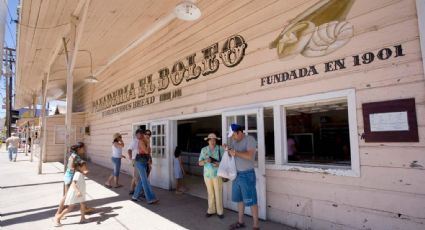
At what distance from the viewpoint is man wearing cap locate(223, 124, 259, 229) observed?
372 centimetres

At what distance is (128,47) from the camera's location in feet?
29.2

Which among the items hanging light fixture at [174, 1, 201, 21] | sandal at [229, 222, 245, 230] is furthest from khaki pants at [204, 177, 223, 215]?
hanging light fixture at [174, 1, 201, 21]

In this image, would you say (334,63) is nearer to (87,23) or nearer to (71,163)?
(71,163)

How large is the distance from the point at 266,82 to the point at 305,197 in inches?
70.2

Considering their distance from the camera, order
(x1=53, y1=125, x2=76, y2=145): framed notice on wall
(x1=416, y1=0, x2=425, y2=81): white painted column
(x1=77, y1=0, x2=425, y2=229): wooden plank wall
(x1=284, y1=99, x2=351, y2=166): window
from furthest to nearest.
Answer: (x1=53, y1=125, x2=76, y2=145): framed notice on wall < (x1=284, y1=99, x2=351, y2=166): window < (x1=77, y1=0, x2=425, y2=229): wooden plank wall < (x1=416, y1=0, x2=425, y2=81): white painted column

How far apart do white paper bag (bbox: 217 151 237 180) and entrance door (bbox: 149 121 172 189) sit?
299 centimetres

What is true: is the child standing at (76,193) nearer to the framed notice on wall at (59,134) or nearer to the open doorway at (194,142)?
the open doorway at (194,142)

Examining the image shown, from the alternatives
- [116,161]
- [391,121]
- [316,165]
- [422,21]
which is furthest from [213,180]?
[116,161]

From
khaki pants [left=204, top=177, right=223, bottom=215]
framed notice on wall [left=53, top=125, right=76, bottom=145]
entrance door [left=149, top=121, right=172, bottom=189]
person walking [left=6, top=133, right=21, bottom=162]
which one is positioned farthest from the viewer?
framed notice on wall [left=53, top=125, right=76, bottom=145]

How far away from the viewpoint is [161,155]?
23.4ft

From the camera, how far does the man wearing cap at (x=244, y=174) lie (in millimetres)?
3721

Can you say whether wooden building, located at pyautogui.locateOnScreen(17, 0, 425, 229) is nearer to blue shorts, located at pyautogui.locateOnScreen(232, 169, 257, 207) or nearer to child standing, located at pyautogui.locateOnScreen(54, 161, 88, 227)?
blue shorts, located at pyautogui.locateOnScreen(232, 169, 257, 207)

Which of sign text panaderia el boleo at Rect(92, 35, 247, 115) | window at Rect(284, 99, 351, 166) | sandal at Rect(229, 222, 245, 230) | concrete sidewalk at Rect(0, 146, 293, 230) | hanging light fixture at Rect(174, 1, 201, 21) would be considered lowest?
concrete sidewalk at Rect(0, 146, 293, 230)

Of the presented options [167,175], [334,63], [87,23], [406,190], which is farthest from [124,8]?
[406,190]
